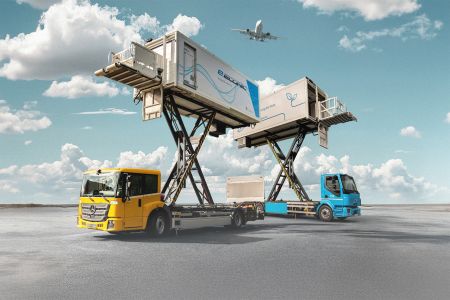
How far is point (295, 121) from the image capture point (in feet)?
81.6

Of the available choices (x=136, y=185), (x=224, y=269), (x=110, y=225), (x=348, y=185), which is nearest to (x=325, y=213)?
(x=348, y=185)

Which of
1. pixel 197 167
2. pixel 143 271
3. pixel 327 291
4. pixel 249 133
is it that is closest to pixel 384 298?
pixel 327 291

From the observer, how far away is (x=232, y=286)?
604cm

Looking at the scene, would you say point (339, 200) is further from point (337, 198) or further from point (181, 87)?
point (181, 87)

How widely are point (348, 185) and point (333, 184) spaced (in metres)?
0.92

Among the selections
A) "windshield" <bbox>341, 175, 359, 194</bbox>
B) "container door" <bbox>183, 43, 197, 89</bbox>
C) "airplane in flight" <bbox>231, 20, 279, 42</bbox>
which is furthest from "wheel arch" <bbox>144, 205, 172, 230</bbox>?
"airplane in flight" <bbox>231, 20, 279, 42</bbox>

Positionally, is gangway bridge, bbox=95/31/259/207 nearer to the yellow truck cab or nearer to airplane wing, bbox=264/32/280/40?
the yellow truck cab

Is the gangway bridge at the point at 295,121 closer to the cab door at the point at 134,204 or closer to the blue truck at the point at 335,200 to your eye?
the blue truck at the point at 335,200

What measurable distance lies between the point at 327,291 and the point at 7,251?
9.01 meters

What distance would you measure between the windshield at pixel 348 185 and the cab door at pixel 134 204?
1319 cm

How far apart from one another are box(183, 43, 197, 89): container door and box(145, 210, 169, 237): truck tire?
20.1 ft

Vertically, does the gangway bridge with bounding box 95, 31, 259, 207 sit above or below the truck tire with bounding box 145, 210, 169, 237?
above

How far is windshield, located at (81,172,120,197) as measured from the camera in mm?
12422

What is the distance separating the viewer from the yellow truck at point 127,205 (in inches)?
479
